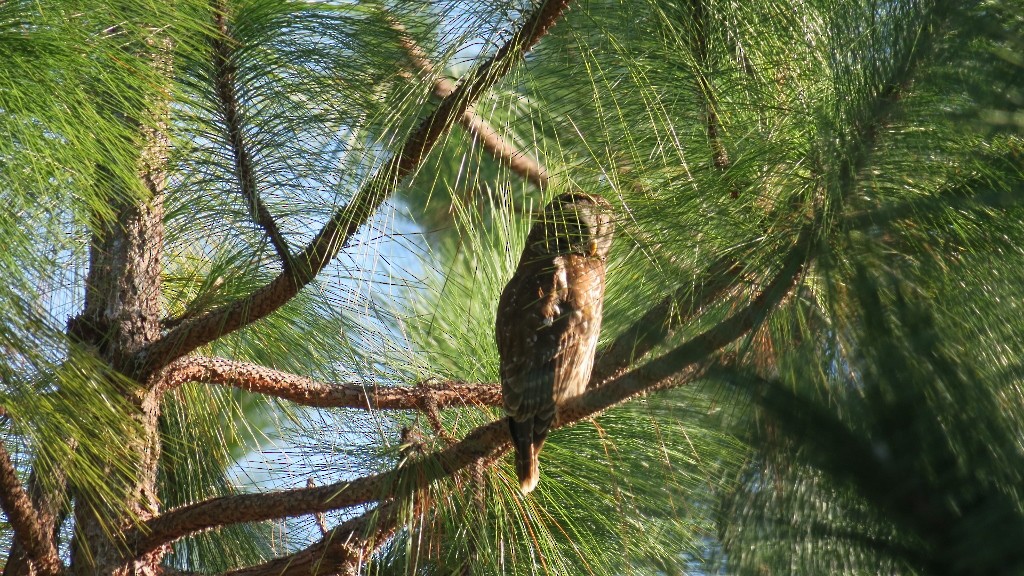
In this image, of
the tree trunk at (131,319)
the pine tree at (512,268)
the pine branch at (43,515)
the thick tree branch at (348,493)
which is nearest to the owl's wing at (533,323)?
the pine tree at (512,268)

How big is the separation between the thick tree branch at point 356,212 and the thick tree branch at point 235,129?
5 cm

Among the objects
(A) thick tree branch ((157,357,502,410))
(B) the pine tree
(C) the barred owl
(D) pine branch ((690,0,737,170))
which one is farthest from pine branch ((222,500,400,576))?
(D) pine branch ((690,0,737,170))

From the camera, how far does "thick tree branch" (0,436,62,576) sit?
63.9 inches

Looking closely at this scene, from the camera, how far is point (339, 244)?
168cm

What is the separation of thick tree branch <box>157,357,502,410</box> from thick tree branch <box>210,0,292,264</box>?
25 cm

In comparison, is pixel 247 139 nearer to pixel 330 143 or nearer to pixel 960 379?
pixel 330 143

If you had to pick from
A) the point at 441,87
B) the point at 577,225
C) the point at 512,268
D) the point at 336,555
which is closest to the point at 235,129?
the point at 441,87

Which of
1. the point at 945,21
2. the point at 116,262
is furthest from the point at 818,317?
the point at 116,262

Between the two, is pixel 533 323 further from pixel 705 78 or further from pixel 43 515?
Result: pixel 43 515

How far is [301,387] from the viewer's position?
190cm

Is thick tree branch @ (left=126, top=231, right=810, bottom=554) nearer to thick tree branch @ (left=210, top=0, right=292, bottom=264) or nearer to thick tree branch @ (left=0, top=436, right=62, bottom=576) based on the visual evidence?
thick tree branch @ (left=0, top=436, right=62, bottom=576)

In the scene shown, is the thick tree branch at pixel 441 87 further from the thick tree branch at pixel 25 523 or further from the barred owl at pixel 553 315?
the thick tree branch at pixel 25 523

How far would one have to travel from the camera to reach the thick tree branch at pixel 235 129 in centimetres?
176

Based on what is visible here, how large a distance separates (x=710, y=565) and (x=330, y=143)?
3.95ft
